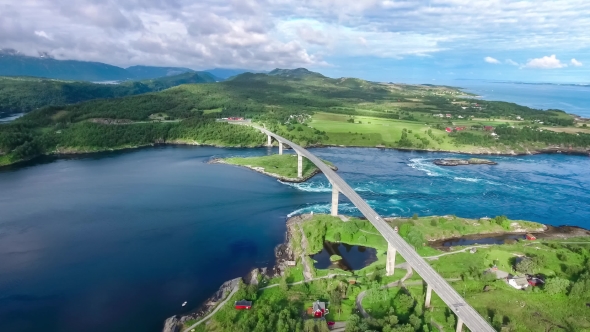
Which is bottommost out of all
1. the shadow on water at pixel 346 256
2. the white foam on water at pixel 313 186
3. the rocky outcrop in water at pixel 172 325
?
the rocky outcrop in water at pixel 172 325

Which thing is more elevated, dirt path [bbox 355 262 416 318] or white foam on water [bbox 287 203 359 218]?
white foam on water [bbox 287 203 359 218]

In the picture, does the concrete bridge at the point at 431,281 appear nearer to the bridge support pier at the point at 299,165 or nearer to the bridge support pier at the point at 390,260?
the bridge support pier at the point at 390,260

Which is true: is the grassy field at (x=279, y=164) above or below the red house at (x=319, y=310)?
above

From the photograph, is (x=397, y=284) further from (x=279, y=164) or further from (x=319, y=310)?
(x=279, y=164)

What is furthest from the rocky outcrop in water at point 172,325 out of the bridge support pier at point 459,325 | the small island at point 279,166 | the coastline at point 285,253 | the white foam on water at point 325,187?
the small island at point 279,166

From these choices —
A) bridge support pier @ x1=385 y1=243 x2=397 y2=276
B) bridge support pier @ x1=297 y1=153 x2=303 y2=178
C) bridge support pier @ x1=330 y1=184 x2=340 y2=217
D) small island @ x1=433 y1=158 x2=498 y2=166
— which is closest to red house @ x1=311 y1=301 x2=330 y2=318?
bridge support pier @ x1=385 y1=243 x2=397 y2=276

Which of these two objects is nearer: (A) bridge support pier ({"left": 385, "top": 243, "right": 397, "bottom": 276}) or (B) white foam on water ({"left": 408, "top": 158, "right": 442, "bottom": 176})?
(A) bridge support pier ({"left": 385, "top": 243, "right": 397, "bottom": 276})

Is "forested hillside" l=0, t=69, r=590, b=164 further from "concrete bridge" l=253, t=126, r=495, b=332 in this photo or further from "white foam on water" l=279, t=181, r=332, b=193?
"concrete bridge" l=253, t=126, r=495, b=332
